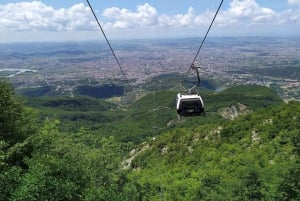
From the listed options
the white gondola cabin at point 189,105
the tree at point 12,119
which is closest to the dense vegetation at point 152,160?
the tree at point 12,119

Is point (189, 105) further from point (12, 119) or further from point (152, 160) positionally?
point (152, 160)

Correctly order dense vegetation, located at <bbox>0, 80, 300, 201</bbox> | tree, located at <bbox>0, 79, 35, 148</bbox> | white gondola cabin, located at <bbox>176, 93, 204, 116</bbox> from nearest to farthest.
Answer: white gondola cabin, located at <bbox>176, 93, 204, 116</bbox> < dense vegetation, located at <bbox>0, 80, 300, 201</bbox> < tree, located at <bbox>0, 79, 35, 148</bbox>

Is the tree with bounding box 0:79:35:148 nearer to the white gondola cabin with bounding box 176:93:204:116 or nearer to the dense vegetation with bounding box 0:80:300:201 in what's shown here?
the dense vegetation with bounding box 0:80:300:201

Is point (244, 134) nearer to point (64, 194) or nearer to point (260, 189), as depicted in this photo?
point (260, 189)

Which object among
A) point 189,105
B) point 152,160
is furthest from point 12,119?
point 152,160

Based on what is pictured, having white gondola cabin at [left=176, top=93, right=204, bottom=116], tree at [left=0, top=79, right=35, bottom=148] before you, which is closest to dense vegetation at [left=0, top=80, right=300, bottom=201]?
tree at [left=0, top=79, right=35, bottom=148]

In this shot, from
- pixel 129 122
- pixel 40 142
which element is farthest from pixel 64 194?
pixel 129 122
